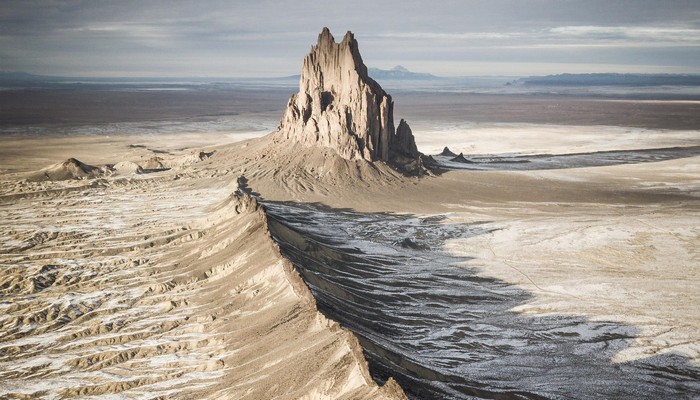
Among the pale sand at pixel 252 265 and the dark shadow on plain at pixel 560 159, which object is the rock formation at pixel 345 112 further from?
the dark shadow on plain at pixel 560 159

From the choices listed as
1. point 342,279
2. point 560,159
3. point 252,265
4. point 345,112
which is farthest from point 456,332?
point 560,159

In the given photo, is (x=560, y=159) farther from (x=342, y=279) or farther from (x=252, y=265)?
(x=252, y=265)

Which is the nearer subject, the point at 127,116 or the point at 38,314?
the point at 38,314

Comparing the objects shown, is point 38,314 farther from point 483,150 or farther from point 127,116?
point 127,116

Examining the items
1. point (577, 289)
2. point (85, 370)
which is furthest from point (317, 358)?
point (577, 289)

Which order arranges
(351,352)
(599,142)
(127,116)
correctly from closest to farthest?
(351,352) → (599,142) → (127,116)

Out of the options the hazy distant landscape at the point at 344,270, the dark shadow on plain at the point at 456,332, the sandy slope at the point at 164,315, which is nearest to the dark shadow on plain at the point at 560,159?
the hazy distant landscape at the point at 344,270
